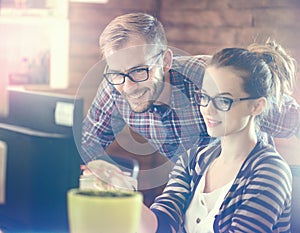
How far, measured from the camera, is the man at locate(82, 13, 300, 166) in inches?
62.2

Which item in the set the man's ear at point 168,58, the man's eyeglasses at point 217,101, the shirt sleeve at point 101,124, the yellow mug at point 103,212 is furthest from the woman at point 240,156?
the yellow mug at point 103,212

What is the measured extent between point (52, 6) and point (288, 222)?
0.86 metres

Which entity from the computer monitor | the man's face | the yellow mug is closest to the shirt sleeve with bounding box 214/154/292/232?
the man's face

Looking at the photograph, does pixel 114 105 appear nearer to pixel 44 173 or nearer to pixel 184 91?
pixel 184 91

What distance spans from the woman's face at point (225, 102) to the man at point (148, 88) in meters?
0.03

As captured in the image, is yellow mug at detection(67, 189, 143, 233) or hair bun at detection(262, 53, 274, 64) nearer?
yellow mug at detection(67, 189, 143, 233)

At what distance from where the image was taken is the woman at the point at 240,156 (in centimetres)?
147

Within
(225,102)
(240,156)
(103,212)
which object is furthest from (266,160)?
(103,212)

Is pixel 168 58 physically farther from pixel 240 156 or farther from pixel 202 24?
pixel 240 156

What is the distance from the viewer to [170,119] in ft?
5.31

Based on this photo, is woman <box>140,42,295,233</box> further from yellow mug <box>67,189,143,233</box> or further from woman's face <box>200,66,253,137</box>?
yellow mug <box>67,189,143,233</box>

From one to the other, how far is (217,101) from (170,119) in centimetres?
15

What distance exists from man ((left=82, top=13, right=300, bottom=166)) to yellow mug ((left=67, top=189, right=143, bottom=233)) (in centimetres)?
52

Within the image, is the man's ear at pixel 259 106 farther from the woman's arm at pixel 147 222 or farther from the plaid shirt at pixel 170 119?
the woman's arm at pixel 147 222
